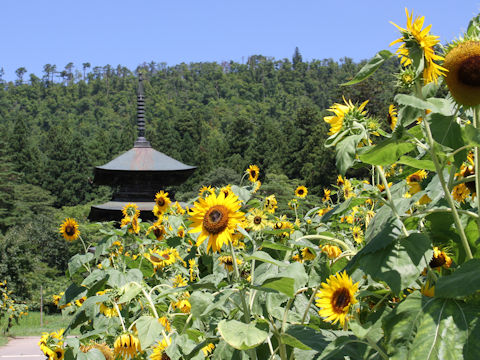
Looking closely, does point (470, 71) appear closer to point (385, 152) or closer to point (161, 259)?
point (385, 152)

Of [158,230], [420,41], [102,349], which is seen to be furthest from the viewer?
[158,230]

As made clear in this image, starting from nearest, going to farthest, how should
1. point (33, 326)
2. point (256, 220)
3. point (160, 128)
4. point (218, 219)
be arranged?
point (218, 219) → point (256, 220) → point (33, 326) → point (160, 128)

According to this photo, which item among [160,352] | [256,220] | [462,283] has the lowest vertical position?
[160,352]

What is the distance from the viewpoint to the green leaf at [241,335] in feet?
3.17

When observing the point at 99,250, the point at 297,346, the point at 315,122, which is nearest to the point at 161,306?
the point at 99,250

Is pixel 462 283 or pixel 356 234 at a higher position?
pixel 462 283

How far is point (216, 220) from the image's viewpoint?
4.16 ft

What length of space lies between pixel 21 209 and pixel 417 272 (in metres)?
43.1

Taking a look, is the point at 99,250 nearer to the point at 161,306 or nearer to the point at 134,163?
the point at 161,306

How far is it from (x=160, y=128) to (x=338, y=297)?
189 feet

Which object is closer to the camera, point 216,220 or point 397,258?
point 397,258

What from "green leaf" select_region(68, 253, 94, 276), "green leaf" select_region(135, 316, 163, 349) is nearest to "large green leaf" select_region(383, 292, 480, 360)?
"green leaf" select_region(135, 316, 163, 349)

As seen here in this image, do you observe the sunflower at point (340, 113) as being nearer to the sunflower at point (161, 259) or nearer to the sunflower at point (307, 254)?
the sunflower at point (307, 254)

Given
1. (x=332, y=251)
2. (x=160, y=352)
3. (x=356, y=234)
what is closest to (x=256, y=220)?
(x=356, y=234)
